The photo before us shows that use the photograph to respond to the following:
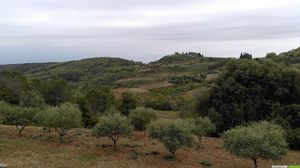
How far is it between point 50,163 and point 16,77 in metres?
64.3

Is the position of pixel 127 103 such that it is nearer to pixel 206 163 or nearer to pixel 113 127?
pixel 113 127

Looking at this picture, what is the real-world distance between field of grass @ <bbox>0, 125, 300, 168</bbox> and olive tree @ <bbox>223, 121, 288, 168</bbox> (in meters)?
4.12

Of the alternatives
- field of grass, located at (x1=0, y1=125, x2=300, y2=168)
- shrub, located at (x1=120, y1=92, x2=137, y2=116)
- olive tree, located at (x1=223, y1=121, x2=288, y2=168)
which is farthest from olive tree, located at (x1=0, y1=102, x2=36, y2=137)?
olive tree, located at (x1=223, y1=121, x2=288, y2=168)

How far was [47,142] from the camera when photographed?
1732 inches

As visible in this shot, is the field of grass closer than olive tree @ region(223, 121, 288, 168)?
No

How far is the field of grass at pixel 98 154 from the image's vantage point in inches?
1385

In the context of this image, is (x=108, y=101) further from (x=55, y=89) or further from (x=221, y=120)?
(x=221, y=120)

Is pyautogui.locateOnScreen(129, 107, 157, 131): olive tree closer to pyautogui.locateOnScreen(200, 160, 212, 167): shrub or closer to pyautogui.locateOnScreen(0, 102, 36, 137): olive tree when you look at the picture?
pyautogui.locateOnScreen(0, 102, 36, 137): olive tree

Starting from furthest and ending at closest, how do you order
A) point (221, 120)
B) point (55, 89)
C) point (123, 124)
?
1. point (55, 89)
2. point (221, 120)
3. point (123, 124)

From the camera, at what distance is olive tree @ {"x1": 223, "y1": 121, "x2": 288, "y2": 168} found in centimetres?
3253

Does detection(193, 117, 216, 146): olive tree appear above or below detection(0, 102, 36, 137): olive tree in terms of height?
below

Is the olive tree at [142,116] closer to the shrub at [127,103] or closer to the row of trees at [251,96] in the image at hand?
the row of trees at [251,96]

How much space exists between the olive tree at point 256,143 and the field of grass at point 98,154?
13.5 feet

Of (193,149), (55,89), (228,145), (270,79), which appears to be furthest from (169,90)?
(228,145)
